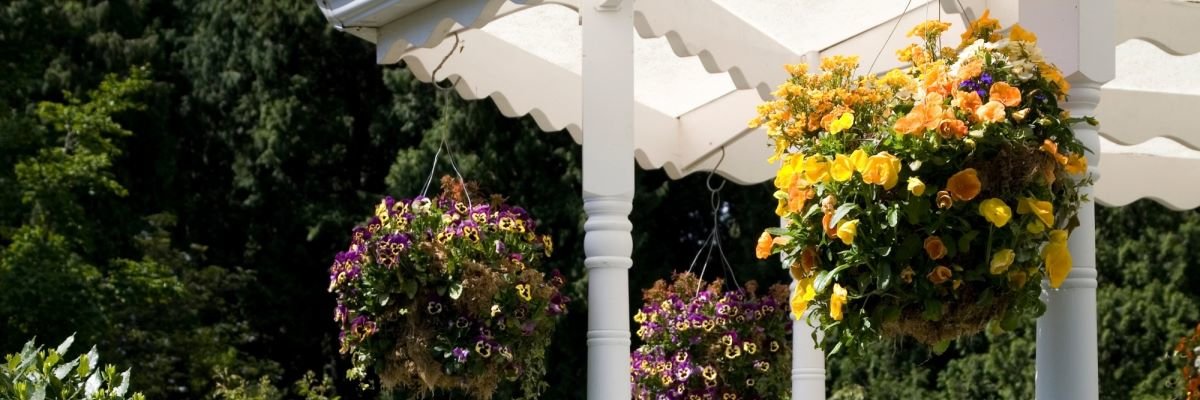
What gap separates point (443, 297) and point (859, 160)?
185 centimetres

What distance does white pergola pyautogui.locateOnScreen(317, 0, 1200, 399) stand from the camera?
3.34m

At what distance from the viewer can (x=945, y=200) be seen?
2.97m

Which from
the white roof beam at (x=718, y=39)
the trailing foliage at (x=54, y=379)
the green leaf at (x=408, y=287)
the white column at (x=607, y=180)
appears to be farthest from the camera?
the white roof beam at (x=718, y=39)

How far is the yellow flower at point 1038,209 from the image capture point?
297 centimetres

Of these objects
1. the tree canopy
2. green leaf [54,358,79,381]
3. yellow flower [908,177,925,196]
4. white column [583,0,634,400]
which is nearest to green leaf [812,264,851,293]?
yellow flower [908,177,925,196]

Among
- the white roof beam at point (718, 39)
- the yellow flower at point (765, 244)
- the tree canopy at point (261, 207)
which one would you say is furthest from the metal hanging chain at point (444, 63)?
the tree canopy at point (261, 207)

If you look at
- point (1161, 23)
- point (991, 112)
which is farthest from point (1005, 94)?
point (1161, 23)

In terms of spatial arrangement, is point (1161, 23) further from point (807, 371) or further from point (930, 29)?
point (807, 371)

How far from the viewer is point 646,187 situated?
13523mm

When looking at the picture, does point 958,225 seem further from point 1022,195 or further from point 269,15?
point 269,15

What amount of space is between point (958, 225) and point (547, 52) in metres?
3.13

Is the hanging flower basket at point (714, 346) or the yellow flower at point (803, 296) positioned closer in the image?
the yellow flower at point (803, 296)

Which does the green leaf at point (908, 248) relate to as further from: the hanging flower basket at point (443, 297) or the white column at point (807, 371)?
the white column at point (807, 371)

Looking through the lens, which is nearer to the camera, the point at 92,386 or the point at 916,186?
the point at 916,186
